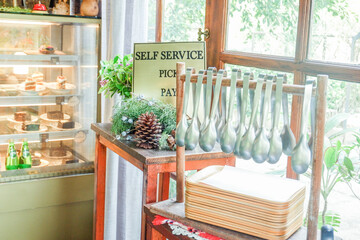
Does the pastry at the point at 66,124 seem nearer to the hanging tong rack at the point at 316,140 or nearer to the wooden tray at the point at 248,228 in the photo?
the wooden tray at the point at 248,228

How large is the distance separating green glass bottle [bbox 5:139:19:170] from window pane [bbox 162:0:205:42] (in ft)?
3.94

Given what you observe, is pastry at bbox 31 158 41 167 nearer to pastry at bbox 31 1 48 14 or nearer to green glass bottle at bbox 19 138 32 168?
green glass bottle at bbox 19 138 32 168

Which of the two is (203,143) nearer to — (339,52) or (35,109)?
(339,52)

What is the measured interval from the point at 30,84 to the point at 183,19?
1.12 meters

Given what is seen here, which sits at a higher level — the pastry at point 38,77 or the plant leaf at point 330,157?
the pastry at point 38,77

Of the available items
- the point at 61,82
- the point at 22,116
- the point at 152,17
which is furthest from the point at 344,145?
the point at 22,116

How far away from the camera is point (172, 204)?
5.31 ft

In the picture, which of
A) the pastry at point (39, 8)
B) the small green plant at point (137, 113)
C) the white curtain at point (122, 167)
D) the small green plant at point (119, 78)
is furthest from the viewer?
the pastry at point (39, 8)

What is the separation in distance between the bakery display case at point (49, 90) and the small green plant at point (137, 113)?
1.20m

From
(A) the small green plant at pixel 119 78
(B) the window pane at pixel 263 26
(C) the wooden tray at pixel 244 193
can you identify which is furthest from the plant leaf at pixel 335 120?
(A) the small green plant at pixel 119 78

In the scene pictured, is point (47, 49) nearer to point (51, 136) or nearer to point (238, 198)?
point (51, 136)

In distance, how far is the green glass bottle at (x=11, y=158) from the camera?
306cm

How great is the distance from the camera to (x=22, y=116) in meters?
3.14

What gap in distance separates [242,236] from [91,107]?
2128 millimetres
